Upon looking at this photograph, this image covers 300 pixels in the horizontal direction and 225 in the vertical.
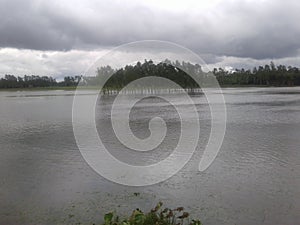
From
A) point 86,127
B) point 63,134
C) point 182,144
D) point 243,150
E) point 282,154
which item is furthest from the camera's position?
point 86,127

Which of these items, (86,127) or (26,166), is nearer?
(26,166)

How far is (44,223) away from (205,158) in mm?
7172

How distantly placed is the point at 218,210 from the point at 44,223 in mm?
3992

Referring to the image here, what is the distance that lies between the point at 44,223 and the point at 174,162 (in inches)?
240

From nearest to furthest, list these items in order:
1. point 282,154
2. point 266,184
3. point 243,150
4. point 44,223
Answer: point 44,223
point 266,184
point 282,154
point 243,150

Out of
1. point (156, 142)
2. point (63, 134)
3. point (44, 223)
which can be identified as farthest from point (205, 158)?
point (63, 134)

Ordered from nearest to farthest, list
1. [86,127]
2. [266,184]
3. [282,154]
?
[266,184]
[282,154]
[86,127]

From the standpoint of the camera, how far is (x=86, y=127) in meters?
22.3

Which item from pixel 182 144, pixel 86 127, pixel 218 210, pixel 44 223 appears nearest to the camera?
pixel 44 223

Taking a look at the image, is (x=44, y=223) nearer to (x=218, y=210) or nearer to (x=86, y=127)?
(x=218, y=210)

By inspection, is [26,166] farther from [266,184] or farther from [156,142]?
[266,184]

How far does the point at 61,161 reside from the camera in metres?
13.1

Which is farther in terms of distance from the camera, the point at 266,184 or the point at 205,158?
the point at 205,158

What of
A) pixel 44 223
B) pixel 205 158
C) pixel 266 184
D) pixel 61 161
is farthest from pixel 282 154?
pixel 44 223
